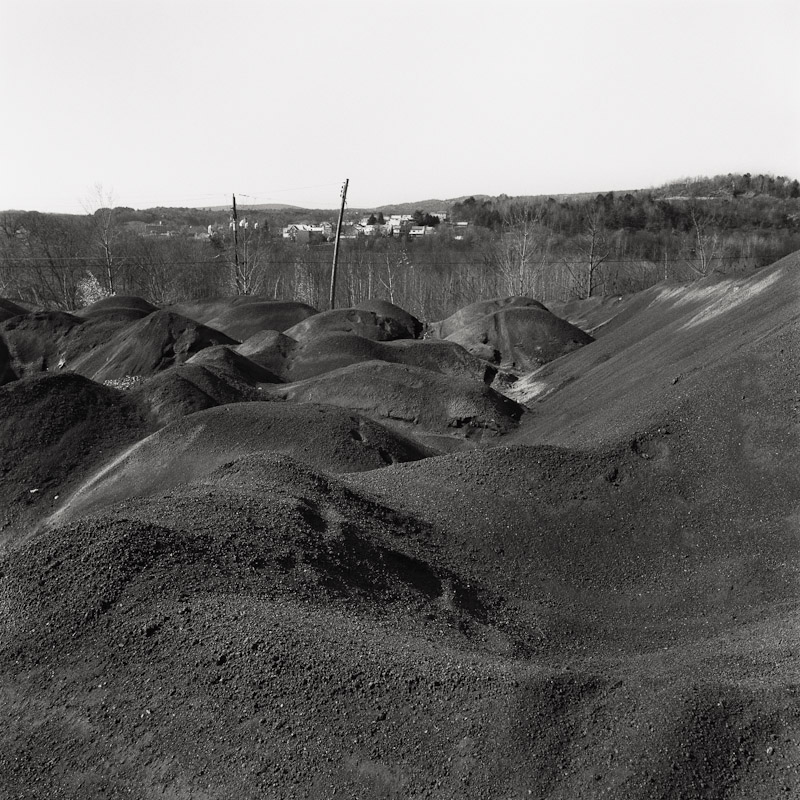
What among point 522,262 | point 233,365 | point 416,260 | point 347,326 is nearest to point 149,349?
point 233,365

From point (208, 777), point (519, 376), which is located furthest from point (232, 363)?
point (208, 777)

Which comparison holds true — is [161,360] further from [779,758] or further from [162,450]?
[779,758]

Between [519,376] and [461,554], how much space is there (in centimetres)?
1956

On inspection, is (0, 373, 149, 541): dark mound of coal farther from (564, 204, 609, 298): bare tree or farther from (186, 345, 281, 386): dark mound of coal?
(564, 204, 609, 298): bare tree

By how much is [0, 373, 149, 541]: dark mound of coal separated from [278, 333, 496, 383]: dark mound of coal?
9.57 meters

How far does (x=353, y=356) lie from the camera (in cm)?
2758

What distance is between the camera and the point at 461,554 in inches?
378

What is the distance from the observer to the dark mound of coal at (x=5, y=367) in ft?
99.8

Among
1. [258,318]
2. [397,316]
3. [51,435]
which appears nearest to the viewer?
[51,435]

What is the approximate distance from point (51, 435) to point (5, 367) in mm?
16539

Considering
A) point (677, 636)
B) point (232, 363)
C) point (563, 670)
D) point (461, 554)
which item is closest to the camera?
point (563, 670)

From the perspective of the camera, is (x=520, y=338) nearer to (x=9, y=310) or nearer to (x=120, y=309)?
(x=120, y=309)

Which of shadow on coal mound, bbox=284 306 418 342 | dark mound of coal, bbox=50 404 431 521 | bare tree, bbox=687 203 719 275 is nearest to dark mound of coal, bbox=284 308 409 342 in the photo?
shadow on coal mound, bbox=284 306 418 342

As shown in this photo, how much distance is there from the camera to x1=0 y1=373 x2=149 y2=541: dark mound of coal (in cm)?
1530
